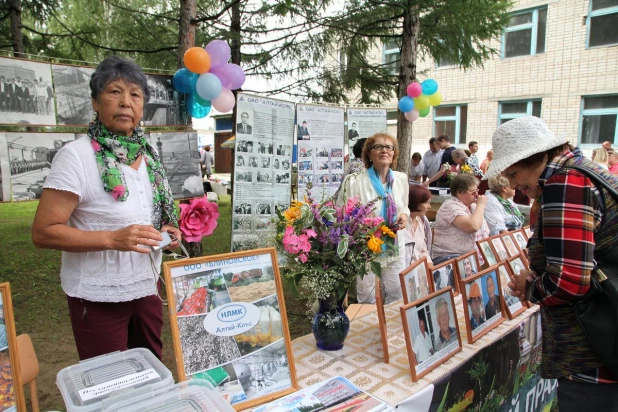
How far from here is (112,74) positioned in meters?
1.27

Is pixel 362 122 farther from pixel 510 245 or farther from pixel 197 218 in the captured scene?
pixel 197 218

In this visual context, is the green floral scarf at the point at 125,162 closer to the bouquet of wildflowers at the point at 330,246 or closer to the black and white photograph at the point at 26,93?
the bouquet of wildflowers at the point at 330,246

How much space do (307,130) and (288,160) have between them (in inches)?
16.8

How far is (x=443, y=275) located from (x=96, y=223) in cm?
146

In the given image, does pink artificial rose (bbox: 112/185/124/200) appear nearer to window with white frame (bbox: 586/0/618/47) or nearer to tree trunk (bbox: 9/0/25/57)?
tree trunk (bbox: 9/0/25/57)

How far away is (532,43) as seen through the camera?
10.9 m

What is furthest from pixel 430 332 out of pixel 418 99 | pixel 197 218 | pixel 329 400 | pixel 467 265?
pixel 418 99

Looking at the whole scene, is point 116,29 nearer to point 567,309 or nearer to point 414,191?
point 414,191

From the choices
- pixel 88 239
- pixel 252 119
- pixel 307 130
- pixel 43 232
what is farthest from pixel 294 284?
pixel 307 130

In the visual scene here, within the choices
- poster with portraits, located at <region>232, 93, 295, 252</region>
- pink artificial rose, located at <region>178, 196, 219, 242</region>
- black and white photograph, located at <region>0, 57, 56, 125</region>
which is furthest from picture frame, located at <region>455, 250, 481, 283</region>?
black and white photograph, located at <region>0, 57, 56, 125</region>

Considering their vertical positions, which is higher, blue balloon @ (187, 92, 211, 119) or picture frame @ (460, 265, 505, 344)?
blue balloon @ (187, 92, 211, 119)

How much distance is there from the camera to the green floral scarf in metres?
1.26

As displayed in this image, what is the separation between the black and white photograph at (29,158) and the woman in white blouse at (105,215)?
2.16 metres

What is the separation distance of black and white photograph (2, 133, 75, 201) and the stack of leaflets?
2753mm
